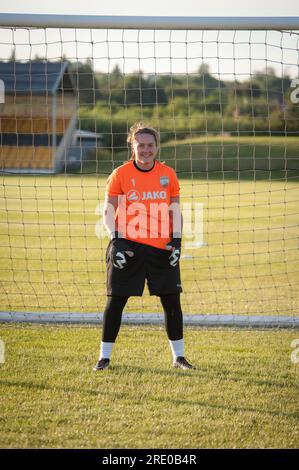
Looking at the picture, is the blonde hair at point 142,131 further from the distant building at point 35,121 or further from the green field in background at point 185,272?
the distant building at point 35,121

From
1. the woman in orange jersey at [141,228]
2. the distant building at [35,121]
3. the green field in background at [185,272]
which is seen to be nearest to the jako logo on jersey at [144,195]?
the woman in orange jersey at [141,228]

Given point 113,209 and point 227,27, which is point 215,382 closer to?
point 113,209

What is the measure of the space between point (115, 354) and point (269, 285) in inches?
142

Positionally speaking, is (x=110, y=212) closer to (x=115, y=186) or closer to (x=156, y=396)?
(x=115, y=186)

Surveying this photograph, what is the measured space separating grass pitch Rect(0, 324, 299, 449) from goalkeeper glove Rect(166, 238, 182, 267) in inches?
34.4

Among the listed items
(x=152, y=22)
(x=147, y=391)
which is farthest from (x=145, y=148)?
(x=147, y=391)

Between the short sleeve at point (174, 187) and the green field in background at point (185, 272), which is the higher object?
the short sleeve at point (174, 187)

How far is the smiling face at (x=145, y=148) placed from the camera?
4.88 metres

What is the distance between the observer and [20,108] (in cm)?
2894

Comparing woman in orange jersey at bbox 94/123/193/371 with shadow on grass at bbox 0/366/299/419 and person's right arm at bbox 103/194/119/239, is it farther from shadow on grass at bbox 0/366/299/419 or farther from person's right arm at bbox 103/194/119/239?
shadow on grass at bbox 0/366/299/419

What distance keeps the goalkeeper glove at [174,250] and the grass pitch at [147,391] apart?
0.87 metres

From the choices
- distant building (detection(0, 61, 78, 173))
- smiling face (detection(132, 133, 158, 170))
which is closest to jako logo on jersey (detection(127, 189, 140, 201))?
smiling face (detection(132, 133, 158, 170))

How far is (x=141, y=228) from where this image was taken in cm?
498

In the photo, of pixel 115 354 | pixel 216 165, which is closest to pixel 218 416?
pixel 115 354
